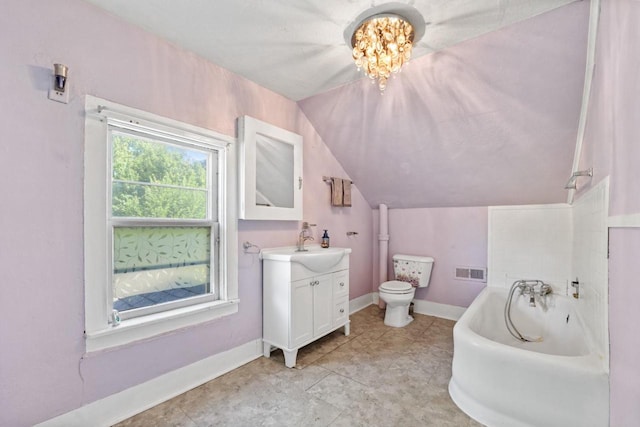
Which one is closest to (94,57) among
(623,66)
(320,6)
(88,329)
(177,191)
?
(177,191)

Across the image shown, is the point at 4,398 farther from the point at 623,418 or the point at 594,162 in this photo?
the point at 594,162

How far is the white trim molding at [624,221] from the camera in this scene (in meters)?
0.96

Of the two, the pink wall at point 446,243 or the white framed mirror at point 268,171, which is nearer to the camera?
the white framed mirror at point 268,171

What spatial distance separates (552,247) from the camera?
2766 millimetres

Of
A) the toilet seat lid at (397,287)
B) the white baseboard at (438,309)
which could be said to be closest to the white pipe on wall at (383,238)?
the white baseboard at (438,309)

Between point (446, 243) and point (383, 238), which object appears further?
point (383, 238)

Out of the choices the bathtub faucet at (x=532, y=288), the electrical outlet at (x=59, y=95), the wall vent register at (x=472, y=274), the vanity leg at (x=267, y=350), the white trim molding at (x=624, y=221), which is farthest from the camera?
the wall vent register at (x=472, y=274)

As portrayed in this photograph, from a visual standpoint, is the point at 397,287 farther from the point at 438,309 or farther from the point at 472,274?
the point at 472,274

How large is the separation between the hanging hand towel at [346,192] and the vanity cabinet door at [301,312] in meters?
1.22

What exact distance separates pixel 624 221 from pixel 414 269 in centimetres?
243

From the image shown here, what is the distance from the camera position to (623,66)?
3.68 ft

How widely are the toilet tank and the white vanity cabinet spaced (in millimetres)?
1245

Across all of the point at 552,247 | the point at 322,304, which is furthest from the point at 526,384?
the point at 552,247

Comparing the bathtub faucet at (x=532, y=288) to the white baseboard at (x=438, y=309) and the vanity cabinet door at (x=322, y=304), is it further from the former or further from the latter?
the vanity cabinet door at (x=322, y=304)
